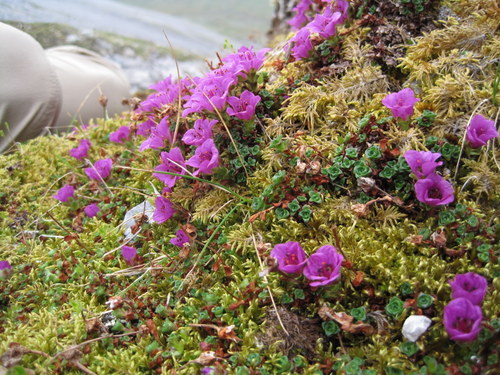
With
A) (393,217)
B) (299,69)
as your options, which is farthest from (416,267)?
(299,69)

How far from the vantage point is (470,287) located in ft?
6.19

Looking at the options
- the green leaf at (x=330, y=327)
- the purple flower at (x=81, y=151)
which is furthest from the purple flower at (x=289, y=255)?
the purple flower at (x=81, y=151)

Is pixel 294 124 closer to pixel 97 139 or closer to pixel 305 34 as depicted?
pixel 305 34

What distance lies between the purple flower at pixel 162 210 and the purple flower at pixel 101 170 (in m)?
→ 0.90

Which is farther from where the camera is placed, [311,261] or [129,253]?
[129,253]

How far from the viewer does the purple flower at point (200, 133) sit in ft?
8.87

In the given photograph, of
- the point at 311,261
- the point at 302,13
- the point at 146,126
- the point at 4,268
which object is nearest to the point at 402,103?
the point at 311,261

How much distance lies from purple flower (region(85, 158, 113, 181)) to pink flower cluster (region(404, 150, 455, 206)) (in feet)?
7.86

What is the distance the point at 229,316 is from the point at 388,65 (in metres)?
2.18

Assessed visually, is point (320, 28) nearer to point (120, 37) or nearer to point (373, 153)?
point (373, 153)

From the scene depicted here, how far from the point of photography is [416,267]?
211 cm

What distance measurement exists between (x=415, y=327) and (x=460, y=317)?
0.20 metres

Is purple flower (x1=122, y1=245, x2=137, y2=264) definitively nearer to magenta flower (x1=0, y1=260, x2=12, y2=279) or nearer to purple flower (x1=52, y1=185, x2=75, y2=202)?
magenta flower (x1=0, y1=260, x2=12, y2=279)

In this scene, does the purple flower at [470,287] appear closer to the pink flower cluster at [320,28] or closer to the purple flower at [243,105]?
the purple flower at [243,105]
